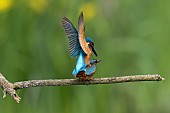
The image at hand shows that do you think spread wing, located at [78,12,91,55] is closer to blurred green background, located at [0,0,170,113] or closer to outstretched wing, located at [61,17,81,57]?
outstretched wing, located at [61,17,81,57]

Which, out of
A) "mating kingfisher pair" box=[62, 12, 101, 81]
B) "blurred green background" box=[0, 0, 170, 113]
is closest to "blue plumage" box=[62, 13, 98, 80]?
"mating kingfisher pair" box=[62, 12, 101, 81]

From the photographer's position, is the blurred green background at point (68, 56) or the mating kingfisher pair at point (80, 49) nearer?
the mating kingfisher pair at point (80, 49)

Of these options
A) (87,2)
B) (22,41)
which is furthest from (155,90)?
(22,41)

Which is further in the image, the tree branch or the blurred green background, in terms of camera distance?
the blurred green background

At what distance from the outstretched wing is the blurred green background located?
130cm

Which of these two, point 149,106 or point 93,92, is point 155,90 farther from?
point 93,92

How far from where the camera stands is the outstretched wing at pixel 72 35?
0.85 m

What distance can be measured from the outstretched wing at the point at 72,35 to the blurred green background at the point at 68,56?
1.30 meters

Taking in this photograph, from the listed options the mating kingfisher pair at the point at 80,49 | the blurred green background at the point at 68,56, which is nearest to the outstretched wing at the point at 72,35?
the mating kingfisher pair at the point at 80,49

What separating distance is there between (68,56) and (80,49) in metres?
1.38

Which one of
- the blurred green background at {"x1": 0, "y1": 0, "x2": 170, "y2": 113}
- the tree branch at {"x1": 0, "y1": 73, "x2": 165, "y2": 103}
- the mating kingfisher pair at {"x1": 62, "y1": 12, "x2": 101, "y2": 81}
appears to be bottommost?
the tree branch at {"x1": 0, "y1": 73, "x2": 165, "y2": 103}

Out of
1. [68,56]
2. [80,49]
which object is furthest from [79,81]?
[68,56]

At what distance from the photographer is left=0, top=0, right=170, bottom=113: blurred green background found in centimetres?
224

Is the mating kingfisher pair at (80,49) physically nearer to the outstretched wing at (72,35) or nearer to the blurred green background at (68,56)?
the outstretched wing at (72,35)
